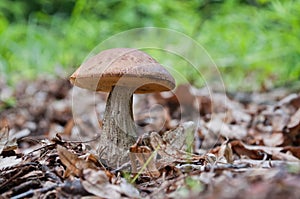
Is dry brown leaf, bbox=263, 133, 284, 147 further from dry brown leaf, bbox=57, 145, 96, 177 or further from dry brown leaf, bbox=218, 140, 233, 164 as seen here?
dry brown leaf, bbox=57, 145, 96, 177

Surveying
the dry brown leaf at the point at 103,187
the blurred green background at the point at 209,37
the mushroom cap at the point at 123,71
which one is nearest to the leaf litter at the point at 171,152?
the dry brown leaf at the point at 103,187

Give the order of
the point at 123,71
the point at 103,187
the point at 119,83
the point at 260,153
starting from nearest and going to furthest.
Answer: the point at 103,187 < the point at 123,71 < the point at 119,83 < the point at 260,153

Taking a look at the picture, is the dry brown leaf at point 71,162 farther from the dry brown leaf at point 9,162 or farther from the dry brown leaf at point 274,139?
the dry brown leaf at point 274,139

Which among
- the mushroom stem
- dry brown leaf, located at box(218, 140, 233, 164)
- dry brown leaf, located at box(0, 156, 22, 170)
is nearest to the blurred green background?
dry brown leaf, located at box(218, 140, 233, 164)

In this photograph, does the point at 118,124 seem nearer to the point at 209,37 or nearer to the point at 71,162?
the point at 71,162

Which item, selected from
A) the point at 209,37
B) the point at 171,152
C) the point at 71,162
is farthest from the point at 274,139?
the point at 209,37

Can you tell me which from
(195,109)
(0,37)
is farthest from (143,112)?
(0,37)
